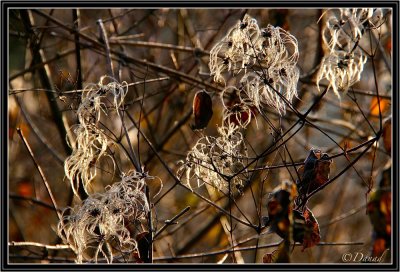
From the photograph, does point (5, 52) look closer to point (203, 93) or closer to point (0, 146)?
point (0, 146)

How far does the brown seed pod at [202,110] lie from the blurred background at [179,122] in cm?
122

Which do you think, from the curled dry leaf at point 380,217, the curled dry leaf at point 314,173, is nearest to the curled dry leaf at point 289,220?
the curled dry leaf at point 314,173

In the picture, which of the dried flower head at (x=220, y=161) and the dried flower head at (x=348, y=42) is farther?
the dried flower head at (x=220, y=161)

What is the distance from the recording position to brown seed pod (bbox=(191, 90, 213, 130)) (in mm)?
2891

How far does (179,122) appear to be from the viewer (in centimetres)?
488

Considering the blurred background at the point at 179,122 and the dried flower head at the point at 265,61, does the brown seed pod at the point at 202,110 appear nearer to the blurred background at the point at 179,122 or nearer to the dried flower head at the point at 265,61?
the dried flower head at the point at 265,61

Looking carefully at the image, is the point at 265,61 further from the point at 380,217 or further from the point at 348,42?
the point at 380,217

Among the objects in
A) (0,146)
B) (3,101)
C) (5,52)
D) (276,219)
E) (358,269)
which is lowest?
(358,269)

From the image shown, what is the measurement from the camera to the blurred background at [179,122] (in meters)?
4.66

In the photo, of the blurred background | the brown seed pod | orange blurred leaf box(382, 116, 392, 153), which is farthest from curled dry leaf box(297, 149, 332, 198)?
the blurred background

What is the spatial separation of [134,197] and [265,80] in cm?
64

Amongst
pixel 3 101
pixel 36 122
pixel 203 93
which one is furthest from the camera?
pixel 36 122
